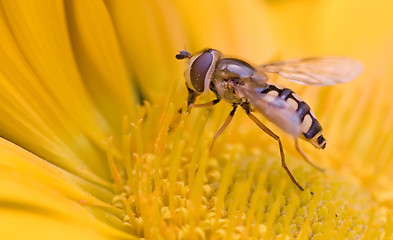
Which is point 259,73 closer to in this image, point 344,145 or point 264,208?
point 264,208

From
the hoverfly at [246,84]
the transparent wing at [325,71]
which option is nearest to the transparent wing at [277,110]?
the hoverfly at [246,84]

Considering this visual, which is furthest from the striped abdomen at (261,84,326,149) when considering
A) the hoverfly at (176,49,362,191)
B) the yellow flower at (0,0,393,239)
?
the yellow flower at (0,0,393,239)

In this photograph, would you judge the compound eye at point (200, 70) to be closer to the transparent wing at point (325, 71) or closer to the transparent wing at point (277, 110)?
the transparent wing at point (277, 110)

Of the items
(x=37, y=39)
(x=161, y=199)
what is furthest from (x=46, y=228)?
(x=37, y=39)

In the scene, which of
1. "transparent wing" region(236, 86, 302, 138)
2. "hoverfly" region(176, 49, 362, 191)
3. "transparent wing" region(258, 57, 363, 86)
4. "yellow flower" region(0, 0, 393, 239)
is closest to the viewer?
"transparent wing" region(236, 86, 302, 138)

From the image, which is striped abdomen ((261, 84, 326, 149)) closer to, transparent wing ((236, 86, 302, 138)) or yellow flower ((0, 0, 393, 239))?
transparent wing ((236, 86, 302, 138))

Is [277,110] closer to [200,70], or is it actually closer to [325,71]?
[200,70]

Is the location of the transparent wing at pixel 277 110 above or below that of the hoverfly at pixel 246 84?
below
